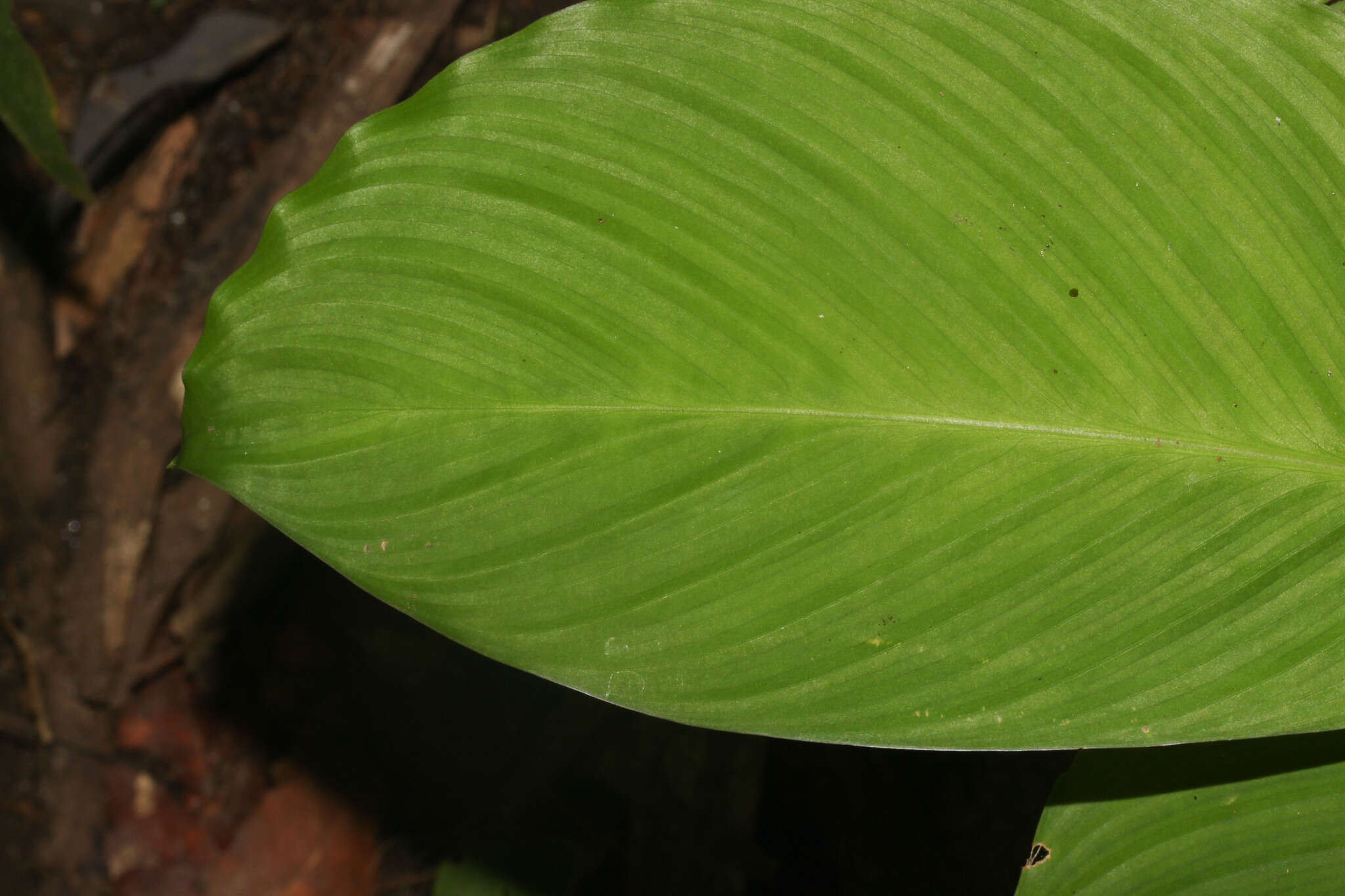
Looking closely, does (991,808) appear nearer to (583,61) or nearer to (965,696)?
(965,696)

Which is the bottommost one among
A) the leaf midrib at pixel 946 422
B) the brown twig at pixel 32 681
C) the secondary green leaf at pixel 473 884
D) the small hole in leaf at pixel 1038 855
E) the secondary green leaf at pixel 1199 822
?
the brown twig at pixel 32 681

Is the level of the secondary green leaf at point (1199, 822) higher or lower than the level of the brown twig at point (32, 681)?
higher

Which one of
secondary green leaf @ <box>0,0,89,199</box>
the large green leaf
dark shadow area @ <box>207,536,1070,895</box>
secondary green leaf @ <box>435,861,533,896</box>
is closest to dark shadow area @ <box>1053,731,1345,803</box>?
the large green leaf

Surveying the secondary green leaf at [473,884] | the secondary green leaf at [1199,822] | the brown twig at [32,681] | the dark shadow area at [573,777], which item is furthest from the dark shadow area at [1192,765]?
the brown twig at [32,681]

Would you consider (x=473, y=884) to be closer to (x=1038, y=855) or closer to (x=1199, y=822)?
(x=1038, y=855)

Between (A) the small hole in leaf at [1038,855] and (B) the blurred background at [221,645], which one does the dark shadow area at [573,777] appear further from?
(A) the small hole in leaf at [1038,855]

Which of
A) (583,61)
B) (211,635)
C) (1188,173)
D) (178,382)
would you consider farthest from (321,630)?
(1188,173)

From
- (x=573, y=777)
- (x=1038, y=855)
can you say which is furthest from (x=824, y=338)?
(x=573, y=777)

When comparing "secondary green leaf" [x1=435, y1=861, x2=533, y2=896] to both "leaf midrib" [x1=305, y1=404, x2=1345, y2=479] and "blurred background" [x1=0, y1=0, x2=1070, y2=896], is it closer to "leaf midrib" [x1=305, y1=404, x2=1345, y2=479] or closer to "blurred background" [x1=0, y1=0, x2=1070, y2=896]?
"blurred background" [x1=0, y1=0, x2=1070, y2=896]
